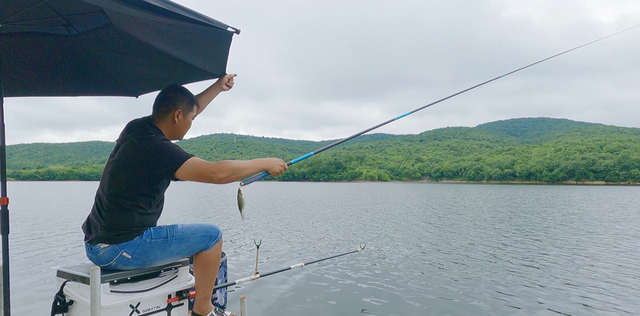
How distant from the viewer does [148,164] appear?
7.75 ft

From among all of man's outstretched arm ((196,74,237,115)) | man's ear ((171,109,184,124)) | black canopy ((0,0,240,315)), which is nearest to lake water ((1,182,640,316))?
man's outstretched arm ((196,74,237,115))

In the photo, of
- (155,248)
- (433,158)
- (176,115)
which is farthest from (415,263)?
(433,158)

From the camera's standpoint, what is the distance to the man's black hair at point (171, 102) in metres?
2.66

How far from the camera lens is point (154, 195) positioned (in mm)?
2498

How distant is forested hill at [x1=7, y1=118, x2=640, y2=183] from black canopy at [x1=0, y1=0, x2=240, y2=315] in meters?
45.4

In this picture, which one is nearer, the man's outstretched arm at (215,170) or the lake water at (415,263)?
the man's outstretched arm at (215,170)

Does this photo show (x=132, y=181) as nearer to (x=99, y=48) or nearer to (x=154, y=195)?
(x=154, y=195)

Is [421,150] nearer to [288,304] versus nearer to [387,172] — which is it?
[387,172]

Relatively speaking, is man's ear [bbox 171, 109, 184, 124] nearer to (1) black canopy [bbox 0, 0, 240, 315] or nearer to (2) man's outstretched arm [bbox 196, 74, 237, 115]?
(1) black canopy [bbox 0, 0, 240, 315]

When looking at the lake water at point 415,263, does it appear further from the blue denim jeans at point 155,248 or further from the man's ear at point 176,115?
the man's ear at point 176,115

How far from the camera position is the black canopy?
2.40m

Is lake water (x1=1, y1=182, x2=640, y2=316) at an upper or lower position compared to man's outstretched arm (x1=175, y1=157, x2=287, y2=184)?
lower

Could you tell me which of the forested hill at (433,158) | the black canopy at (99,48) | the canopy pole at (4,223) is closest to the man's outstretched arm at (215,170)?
the black canopy at (99,48)

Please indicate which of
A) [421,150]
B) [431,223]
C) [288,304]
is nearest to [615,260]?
[431,223]
